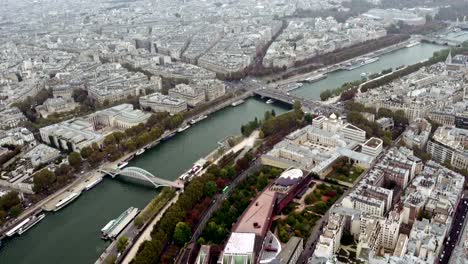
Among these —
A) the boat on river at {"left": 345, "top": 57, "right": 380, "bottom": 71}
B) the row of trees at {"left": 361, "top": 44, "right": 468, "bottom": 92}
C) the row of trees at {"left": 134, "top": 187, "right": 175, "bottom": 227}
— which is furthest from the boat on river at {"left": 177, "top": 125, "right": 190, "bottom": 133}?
the boat on river at {"left": 345, "top": 57, "right": 380, "bottom": 71}

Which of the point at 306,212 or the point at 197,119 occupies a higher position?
the point at 306,212

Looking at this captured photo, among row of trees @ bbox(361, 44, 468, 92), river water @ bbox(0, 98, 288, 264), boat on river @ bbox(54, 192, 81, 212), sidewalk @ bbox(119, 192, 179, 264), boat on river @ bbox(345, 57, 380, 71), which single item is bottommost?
river water @ bbox(0, 98, 288, 264)

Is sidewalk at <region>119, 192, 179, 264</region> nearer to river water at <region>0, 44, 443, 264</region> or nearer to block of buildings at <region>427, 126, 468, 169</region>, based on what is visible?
river water at <region>0, 44, 443, 264</region>

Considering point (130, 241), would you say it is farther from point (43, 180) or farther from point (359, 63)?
point (359, 63)

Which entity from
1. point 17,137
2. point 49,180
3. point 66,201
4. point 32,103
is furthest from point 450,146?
point 32,103

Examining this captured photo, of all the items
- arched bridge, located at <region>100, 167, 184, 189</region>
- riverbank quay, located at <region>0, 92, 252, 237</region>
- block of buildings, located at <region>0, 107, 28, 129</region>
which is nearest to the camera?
riverbank quay, located at <region>0, 92, 252, 237</region>

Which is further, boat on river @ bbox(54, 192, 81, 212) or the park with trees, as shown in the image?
boat on river @ bbox(54, 192, 81, 212)

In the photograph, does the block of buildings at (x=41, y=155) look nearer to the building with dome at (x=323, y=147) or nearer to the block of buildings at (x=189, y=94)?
the block of buildings at (x=189, y=94)

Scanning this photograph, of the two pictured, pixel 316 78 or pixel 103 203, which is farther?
pixel 316 78
